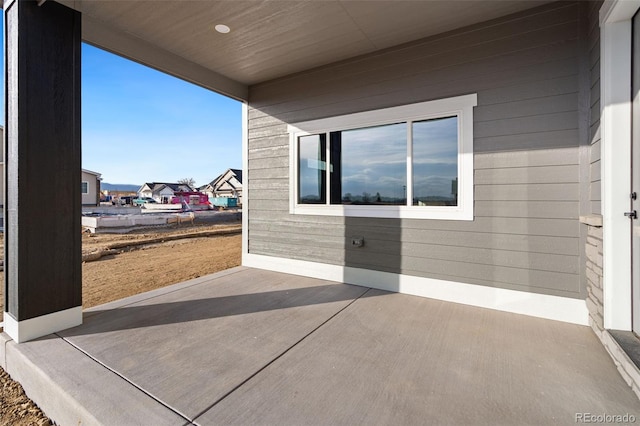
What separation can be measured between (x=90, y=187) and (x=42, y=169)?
79.0ft

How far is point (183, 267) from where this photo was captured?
19.4 feet

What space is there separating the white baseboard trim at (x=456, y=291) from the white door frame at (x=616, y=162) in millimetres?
493

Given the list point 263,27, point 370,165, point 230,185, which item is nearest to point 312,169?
point 370,165

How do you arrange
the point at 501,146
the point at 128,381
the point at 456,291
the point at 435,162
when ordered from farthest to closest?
the point at 435,162
the point at 456,291
the point at 501,146
the point at 128,381

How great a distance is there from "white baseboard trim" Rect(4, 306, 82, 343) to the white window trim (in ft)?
8.89

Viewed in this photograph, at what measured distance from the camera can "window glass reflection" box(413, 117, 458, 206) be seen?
10.3 ft

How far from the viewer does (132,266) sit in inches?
237

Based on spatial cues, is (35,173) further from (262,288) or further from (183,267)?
(183,267)

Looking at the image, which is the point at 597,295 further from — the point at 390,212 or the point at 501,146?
the point at 390,212

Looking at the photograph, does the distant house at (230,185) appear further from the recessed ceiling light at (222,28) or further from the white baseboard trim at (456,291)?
the recessed ceiling light at (222,28)

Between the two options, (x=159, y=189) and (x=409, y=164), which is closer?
(x=409, y=164)

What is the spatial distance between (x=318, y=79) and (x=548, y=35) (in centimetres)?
254

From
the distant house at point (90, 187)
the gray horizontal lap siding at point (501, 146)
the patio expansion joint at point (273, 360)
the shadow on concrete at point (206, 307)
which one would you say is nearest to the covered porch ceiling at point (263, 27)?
the gray horizontal lap siding at point (501, 146)

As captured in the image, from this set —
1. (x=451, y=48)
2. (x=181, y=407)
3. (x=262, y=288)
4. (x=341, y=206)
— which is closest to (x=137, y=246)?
(x=262, y=288)
